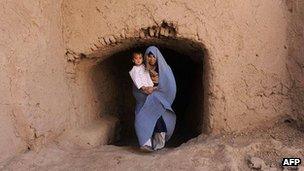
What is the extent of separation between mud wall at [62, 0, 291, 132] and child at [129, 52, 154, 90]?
0.30 meters

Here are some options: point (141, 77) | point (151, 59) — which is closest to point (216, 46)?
point (151, 59)

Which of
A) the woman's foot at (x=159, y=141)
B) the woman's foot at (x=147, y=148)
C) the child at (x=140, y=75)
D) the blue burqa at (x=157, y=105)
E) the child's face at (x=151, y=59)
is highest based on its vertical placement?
the child's face at (x=151, y=59)

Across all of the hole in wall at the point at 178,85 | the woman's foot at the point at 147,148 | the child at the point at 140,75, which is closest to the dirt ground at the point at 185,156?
the woman's foot at the point at 147,148

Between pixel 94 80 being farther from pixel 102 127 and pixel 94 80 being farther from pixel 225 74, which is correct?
pixel 225 74

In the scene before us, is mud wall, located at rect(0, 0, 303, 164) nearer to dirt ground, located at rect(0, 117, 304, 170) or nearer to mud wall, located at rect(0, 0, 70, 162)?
mud wall, located at rect(0, 0, 70, 162)

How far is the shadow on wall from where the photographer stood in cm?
532

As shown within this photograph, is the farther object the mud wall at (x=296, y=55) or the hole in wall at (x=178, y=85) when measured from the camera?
the hole in wall at (x=178, y=85)

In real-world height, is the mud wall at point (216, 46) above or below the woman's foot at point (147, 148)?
above

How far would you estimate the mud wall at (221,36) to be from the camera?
4.36m

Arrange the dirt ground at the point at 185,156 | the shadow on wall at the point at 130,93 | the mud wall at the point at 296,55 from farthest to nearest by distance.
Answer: the shadow on wall at the point at 130,93, the mud wall at the point at 296,55, the dirt ground at the point at 185,156

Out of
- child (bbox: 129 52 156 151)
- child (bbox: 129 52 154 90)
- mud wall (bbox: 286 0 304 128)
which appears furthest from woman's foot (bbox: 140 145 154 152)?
mud wall (bbox: 286 0 304 128)

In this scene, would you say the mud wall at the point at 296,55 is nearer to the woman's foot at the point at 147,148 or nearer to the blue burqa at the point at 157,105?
the blue burqa at the point at 157,105

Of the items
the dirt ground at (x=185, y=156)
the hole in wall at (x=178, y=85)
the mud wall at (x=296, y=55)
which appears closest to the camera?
the dirt ground at (x=185, y=156)

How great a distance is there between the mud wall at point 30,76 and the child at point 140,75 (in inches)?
27.0
